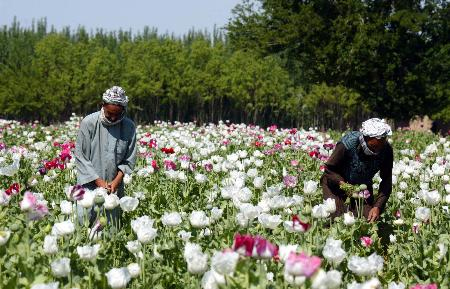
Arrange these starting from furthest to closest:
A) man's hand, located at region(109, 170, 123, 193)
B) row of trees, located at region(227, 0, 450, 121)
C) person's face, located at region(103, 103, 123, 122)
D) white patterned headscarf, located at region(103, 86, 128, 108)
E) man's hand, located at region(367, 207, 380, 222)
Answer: row of trees, located at region(227, 0, 450, 121), man's hand, located at region(367, 207, 380, 222), man's hand, located at region(109, 170, 123, 193), person's face, located at region(103, 103, 123, 122), white patterned headscarf, located at region(103, 86, 128, 108)

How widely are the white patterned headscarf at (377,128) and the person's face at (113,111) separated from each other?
2090mm

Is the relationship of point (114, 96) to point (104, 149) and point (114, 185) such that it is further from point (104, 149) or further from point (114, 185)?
point (114, 185)

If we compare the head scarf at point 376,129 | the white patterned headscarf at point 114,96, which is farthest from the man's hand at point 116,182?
the head scarf at point 376,129

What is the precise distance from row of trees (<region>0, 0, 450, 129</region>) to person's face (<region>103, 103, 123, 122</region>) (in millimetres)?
23024

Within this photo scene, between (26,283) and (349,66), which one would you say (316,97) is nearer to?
(349,66)

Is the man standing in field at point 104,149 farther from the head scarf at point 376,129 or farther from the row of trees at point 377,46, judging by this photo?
the row of trees at point 377,46

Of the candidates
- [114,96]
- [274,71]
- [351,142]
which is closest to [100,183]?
[114,96]

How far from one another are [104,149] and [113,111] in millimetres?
434

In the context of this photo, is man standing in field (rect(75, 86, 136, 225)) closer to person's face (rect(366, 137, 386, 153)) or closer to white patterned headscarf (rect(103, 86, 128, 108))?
white patterned headscarf (rect(103, 86, 128, 108))

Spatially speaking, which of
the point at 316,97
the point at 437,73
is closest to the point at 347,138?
the point at 437,73

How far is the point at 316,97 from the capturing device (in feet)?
174

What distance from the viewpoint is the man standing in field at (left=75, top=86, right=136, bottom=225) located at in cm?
576

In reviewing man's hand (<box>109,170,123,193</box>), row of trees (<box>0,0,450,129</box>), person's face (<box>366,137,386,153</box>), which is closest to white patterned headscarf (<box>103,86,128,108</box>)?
man's hand (<box>109,170,123,193</box>)

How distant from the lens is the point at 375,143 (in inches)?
229
